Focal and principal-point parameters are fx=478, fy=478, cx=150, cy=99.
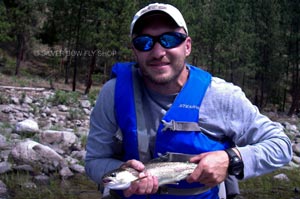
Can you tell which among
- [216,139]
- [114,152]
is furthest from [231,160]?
[114,152]

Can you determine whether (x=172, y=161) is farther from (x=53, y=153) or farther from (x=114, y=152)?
(x=53, y=153)

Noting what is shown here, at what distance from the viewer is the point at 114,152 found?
8.59 feet

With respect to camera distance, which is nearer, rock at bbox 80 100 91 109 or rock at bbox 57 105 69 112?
rock at bbox 57 105 69 112

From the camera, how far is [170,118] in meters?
2.49

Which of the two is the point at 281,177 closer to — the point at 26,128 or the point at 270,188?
the point at 270,188

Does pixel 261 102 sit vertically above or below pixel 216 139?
below

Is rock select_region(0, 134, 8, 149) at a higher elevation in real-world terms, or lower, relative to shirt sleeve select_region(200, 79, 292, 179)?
lower

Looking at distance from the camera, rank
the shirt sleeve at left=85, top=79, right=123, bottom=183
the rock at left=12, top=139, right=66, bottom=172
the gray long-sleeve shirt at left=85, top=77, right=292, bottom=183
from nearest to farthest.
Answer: the gray long-sleeve shirt at left=85, top=77, right=292, bottom=183 → the shirt sleeve at left=85, top=79, right=123, bottom=183 → the rock at left=12, top=139, right=66, bottom=172

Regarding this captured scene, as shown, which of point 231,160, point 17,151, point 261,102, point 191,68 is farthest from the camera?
point 261,102

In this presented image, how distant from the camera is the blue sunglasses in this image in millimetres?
2473

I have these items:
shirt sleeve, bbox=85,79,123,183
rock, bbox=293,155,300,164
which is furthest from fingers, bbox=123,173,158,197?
rock, bbox=293,155,300,164

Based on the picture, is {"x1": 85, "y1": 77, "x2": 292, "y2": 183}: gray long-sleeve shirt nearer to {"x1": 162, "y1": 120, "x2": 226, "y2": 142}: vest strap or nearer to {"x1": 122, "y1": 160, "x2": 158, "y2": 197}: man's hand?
{"x1": 162, "y1": 120, "x2": 226, "y2": 142}: vest strap

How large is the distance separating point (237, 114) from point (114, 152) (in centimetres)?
70

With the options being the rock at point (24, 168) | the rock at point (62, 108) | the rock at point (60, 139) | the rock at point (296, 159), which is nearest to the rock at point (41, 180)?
the rock at point (24, 168)
